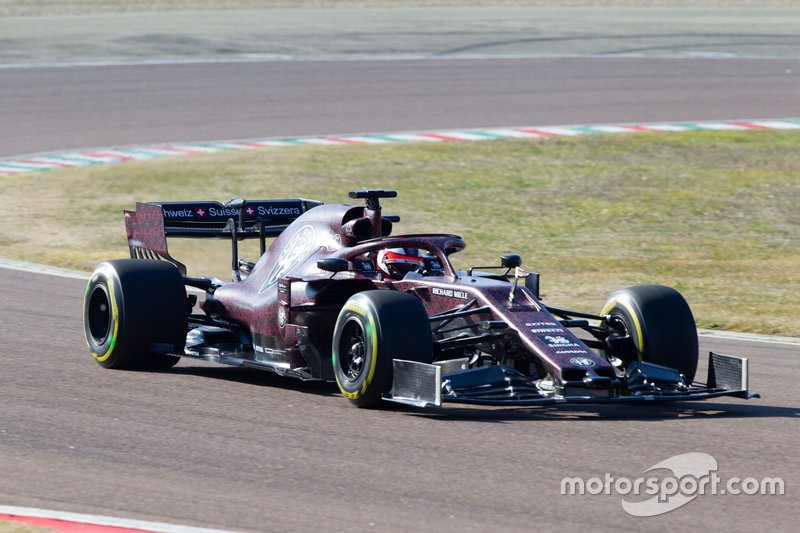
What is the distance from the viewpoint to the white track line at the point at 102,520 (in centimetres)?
610

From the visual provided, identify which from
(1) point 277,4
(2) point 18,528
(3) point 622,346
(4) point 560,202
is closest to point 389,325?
(3) point 622,346

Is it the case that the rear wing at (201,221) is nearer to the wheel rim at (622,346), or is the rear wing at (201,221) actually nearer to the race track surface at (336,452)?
the race track surface at (336,452)

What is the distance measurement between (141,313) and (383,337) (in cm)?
225

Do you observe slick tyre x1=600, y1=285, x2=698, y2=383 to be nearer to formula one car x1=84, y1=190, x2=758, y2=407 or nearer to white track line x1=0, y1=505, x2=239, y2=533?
formula one car x1=84, y1=190, x2=758, y2=407

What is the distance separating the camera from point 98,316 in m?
10.2

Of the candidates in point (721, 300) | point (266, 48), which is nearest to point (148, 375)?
point (721, 300)

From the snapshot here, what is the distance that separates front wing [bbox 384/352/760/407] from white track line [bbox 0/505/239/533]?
220cm

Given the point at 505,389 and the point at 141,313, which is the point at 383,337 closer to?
the point at 505,389

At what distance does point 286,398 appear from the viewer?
903 centimetres

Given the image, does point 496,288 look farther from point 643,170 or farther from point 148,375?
point 643,170

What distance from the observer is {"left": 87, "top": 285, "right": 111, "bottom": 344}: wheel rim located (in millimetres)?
10156

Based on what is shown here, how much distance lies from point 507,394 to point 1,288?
6.59m

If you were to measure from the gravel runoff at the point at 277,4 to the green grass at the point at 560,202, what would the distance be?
23.7 metres

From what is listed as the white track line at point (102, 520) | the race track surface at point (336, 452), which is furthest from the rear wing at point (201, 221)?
the white track line at point (102, 520)
